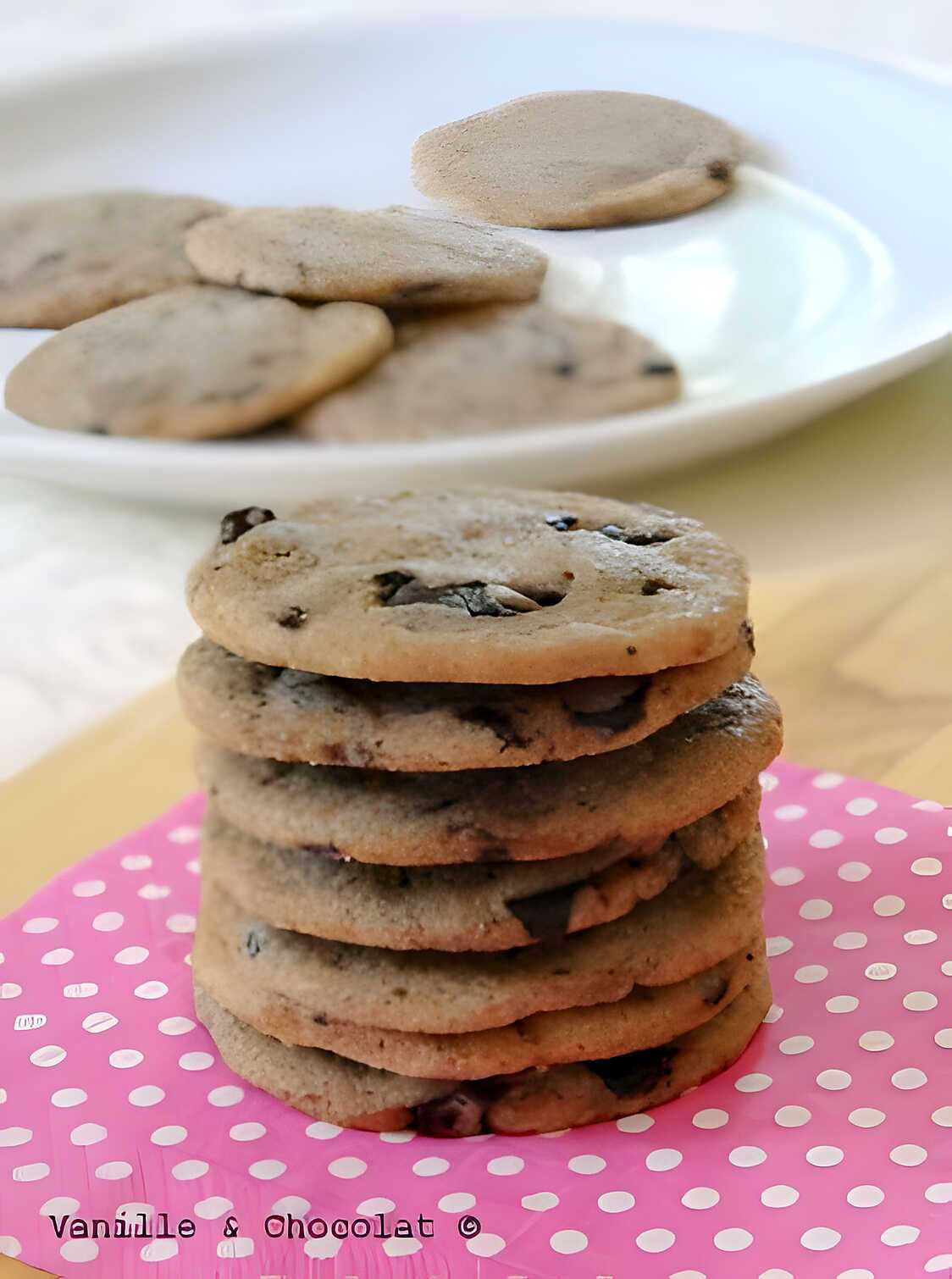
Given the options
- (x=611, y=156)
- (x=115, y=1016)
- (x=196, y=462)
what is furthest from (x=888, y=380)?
(x=115, y=1016)

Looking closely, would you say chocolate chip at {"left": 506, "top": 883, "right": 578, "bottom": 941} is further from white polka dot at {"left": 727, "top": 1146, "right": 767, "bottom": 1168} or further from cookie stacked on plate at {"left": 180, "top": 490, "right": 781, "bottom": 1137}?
white polka dot at {"left": 727, "top": 1146, "right": 767, "bottom": 1168}

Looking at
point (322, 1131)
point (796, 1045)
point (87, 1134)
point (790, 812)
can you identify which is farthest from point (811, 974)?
point (87, 1134)

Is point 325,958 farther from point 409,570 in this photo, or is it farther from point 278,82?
point 278,82

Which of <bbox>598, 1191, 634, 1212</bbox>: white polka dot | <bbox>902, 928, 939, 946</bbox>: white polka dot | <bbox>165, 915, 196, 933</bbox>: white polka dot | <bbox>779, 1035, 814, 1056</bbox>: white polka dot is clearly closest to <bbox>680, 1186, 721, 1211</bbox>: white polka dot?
<bbox>598, 1191, 634, 1212</bbox>: white polka dot

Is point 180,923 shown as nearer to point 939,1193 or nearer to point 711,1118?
point 711,1118

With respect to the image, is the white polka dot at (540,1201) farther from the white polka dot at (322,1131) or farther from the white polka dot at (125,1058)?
the white polka dot at (125,1058)

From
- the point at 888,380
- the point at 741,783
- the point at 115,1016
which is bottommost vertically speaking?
the point at 115,1016

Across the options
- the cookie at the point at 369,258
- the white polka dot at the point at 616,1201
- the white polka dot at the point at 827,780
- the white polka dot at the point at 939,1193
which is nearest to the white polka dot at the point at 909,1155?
the white polka dot at the point at 939,1193
